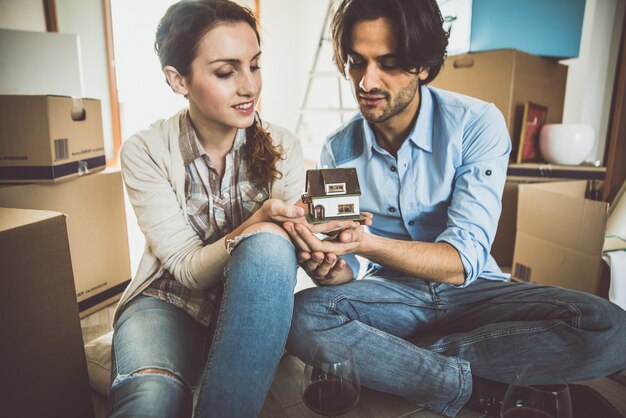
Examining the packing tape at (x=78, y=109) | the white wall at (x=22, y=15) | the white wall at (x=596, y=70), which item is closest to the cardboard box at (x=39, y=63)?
the packing tape at (x=78, y=109)

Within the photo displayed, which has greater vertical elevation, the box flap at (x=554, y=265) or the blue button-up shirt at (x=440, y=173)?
the blue button-up shirt at (x=440, y=173)

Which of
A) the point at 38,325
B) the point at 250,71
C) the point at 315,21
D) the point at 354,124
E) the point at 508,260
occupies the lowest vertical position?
the point at 508,260

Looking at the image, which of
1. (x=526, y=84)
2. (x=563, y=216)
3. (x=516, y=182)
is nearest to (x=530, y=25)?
(x=526, y=84)

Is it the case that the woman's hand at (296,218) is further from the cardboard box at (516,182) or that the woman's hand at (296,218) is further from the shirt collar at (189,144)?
the cardboard box at (516,182)

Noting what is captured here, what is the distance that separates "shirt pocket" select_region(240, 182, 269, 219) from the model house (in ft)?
0.89

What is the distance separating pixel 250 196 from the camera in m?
1.16

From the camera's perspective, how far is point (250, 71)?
113cm

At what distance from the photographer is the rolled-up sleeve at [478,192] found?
1048 mm

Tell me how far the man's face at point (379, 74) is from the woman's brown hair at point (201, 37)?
0.28 meters

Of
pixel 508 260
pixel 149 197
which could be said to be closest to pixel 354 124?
pixel 149 197

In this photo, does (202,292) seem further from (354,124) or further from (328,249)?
(354,124)

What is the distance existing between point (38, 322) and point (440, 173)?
1.06 m

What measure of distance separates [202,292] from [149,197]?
0.90 feet

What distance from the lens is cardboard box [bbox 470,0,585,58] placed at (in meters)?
1.92
